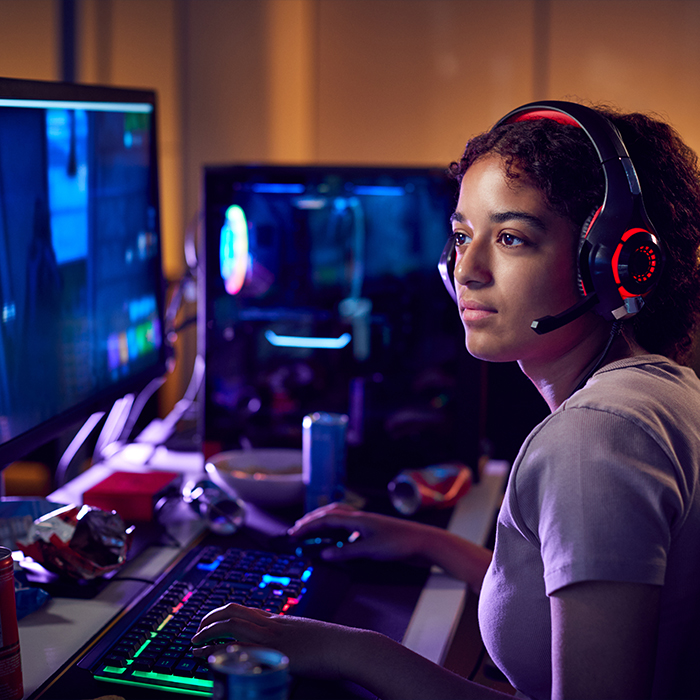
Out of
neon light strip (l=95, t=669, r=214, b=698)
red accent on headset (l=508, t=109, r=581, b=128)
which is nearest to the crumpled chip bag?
neon light strip (l=95, t=669, r=214, b=698)

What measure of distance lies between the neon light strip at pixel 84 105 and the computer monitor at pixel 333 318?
0.66ft

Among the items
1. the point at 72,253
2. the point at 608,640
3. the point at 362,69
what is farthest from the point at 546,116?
the point at 362,69

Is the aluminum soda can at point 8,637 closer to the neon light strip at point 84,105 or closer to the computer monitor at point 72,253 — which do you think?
the computer monitor at point 72,253

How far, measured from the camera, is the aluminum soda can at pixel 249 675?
475mm

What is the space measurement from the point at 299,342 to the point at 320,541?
0.51 m

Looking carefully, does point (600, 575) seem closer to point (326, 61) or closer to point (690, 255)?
point (690, 255)

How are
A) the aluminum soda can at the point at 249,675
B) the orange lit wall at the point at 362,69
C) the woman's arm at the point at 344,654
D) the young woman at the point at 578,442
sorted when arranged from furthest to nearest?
the orange lit wall at the point at 362,69 < the woman's arm at the point at 344,654 < the young woman at the point at 578,442 < the aluminum soda can at the point at 249,675

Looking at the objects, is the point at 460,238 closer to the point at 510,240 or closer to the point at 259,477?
the point at 510,240

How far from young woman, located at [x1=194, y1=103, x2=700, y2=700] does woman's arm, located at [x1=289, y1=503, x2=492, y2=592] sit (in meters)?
0.26

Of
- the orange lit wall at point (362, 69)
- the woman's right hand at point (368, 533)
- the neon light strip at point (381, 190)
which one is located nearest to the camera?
the woman's right hand at point (368, 533)

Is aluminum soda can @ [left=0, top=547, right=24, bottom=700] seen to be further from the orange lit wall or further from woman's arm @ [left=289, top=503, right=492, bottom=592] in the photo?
the orange lit wall

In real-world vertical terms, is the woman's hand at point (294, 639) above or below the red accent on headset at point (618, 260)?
below

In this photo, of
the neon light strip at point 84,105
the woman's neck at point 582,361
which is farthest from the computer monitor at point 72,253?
the woman's neck at point 582,361

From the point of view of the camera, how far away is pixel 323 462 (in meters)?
1.21
